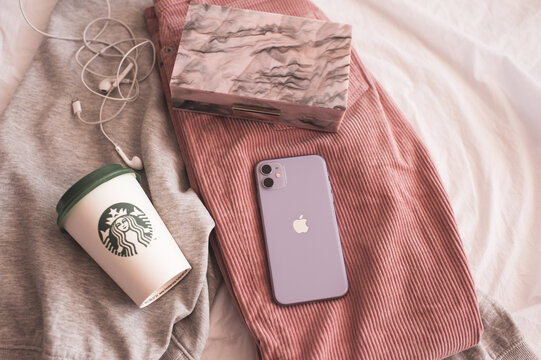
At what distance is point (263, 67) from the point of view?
740mm

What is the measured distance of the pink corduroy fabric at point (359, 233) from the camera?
2.18ft

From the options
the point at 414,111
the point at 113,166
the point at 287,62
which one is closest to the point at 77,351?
the point at 113,166

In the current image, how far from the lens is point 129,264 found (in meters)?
0.61

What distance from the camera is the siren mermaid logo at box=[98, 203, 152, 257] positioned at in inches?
24.0

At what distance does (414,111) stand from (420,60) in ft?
0.47

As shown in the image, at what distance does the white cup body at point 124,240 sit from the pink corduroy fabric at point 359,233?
0.12 metres

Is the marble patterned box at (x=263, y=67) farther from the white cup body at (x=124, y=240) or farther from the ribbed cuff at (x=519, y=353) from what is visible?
the ribbed cuff at (x=519, y=353)

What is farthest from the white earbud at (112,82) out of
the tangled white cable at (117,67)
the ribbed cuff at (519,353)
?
the ribbed cuff at (519,353)

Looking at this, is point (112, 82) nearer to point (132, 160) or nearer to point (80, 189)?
point (132, 160)

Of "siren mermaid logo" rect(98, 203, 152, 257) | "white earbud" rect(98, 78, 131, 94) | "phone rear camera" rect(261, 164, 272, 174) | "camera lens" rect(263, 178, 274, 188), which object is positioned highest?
"phone rear camera" rect(261, 164, 272, 174)

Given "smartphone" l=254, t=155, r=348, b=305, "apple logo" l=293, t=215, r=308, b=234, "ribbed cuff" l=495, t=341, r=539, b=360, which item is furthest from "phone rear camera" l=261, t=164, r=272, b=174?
"ribbed cuff" l=495, t=341, r=539, b=360

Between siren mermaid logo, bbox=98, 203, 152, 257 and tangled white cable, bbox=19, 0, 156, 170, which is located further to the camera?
tangled white cable, bbox=19, 0, 156, 170

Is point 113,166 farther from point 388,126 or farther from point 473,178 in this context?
point 473,178

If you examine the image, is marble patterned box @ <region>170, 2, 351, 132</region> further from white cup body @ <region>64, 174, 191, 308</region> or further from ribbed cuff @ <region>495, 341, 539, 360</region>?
ribbed cuff @ <region>495, 341, 539, 360</region>
